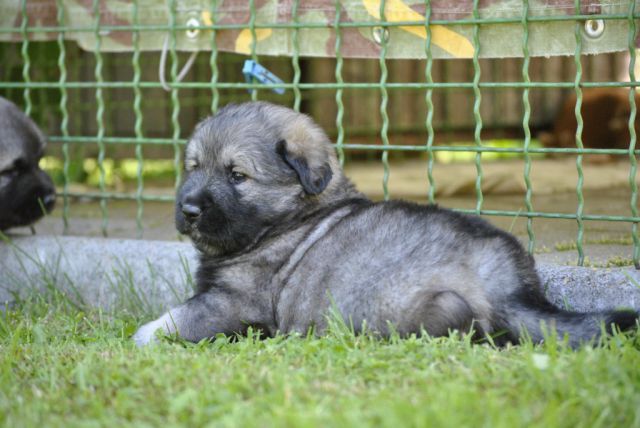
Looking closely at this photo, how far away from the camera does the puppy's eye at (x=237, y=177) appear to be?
383cm

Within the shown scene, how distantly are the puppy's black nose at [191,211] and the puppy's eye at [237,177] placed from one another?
0.19 meters

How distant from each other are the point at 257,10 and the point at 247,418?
113 inches

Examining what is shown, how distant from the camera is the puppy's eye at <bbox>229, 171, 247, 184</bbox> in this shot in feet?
12.6

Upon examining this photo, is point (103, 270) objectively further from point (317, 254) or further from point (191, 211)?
point (317, 254)

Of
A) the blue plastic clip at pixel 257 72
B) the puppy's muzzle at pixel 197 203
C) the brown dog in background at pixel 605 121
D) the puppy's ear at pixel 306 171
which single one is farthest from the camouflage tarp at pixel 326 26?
the brown dog in background at pixel 605 121

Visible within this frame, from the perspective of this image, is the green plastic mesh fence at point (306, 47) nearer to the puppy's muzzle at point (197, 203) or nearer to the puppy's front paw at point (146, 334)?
the puppy's muzzle at point (197, 203)

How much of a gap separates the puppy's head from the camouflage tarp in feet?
2.98

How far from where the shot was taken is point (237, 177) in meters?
3.84

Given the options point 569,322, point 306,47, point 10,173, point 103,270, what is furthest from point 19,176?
point 569,322

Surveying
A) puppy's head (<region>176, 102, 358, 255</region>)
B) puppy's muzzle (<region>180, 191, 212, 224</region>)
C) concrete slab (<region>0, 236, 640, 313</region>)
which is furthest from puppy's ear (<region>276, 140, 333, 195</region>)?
concrete slab (<region>0, 236, 640, 313</region>)

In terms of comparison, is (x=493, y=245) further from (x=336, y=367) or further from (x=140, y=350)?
(x=140, y=350)

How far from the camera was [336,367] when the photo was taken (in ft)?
10.1

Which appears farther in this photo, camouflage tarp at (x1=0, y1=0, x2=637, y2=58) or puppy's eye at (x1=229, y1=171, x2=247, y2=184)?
camouflage tarp at (x1=0, y1=0, x2=637, y2=58)

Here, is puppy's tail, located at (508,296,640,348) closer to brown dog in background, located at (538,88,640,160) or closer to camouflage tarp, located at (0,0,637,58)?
camouflage tarp, located at (0,0,637,58)
